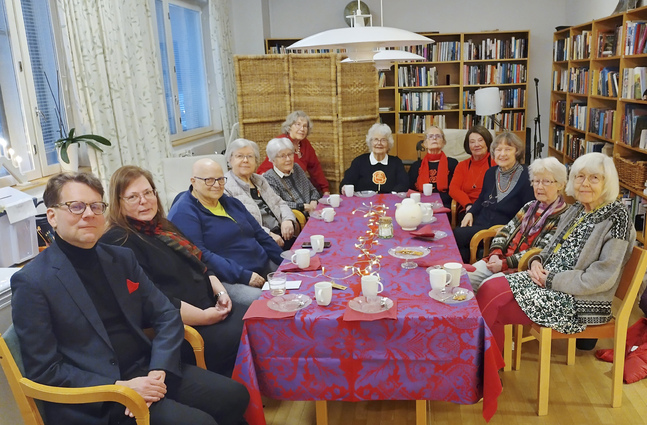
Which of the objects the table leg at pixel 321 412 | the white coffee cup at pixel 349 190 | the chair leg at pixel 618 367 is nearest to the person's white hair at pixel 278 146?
the white coffee cup at pixel 349 190

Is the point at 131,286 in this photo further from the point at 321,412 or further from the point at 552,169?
the point at 552,169

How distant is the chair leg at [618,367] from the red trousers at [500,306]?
357 millimetres

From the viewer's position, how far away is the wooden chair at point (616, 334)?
6.98 feet

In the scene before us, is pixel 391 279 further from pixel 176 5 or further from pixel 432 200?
pixel 176 5

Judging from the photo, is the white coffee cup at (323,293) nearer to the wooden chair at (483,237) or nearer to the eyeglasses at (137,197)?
the eyeglasses at (137,197)

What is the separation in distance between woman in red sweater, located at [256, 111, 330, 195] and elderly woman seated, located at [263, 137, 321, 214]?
378 mm

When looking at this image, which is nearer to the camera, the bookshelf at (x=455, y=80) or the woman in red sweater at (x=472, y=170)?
the woman in red sweater at (x=472, y=170)

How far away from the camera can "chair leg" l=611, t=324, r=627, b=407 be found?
2.21 meters

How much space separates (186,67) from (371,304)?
4.56 metres

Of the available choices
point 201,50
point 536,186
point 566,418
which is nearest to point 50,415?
point 566,418

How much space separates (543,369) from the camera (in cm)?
221

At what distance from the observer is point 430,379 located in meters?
1.85

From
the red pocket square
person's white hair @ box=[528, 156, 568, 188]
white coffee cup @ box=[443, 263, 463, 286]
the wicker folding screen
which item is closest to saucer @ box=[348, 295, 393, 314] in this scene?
white coffee cup @ box=[443, 263, 463, 286]

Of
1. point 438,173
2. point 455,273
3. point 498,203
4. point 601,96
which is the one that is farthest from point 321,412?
point 601,96
